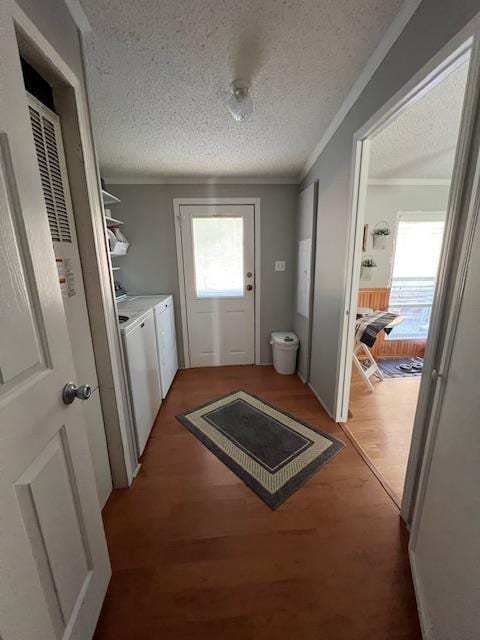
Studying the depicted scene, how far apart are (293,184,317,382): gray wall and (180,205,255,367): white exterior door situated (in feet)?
1.78

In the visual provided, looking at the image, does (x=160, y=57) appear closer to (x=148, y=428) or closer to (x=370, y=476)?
(x=148, y=428)

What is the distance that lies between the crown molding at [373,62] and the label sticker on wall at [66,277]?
1.81 metres

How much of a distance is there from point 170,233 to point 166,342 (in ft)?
4.15

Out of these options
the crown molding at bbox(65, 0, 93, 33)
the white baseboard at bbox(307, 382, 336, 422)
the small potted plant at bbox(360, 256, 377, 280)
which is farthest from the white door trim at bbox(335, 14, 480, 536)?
the small potted plant at bbox(360, 256, 377, 280)

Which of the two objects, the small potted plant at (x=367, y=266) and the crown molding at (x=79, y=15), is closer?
the crown molding at (x=79, y=15)

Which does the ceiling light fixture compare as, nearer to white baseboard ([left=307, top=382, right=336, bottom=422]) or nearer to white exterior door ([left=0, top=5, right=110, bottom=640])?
white exterior door ([left=0, top=5, right=110, bottom=640])

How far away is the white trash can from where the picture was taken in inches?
115

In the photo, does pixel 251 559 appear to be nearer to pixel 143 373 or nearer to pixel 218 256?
pixel 143 373

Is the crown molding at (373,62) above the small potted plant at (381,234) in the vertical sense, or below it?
above

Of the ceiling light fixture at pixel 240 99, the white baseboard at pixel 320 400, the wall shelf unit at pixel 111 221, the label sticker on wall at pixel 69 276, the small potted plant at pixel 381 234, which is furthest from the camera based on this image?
the small potted plant at pixel 381 234

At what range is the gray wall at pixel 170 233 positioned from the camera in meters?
2.82

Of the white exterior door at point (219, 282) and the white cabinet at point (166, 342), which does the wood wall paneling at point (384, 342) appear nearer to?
the white exterior door at point (219, 282)

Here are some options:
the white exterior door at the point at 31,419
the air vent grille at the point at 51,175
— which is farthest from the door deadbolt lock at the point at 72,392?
the air vent grille at the point at 51,175

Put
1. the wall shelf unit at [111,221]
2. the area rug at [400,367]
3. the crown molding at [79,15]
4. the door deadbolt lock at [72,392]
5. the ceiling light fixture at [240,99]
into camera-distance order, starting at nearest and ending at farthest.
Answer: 1. the door deadbolt lock at [72,392]
2. the crown molding at [79,15]
3. the ceiling light fixture at [240,99]
4. the wall shelf unit at [111,221]
5. the area rug at [400,367]
